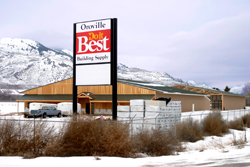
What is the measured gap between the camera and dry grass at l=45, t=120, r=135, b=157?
11688mm

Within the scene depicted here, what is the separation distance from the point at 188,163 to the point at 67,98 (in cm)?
3761

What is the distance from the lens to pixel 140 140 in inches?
513

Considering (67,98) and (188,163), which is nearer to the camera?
(188,163)

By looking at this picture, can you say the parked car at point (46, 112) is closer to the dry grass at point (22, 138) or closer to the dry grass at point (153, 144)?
the dry grass at point (22, 138)

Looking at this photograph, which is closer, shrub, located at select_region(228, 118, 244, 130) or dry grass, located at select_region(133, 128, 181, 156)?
dry grass, located at select_region(133, 128, 181, 156)

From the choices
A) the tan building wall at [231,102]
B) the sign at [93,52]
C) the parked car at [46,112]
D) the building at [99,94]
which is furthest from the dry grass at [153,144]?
the tan building wall at [231,102]

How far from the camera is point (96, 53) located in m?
17.7

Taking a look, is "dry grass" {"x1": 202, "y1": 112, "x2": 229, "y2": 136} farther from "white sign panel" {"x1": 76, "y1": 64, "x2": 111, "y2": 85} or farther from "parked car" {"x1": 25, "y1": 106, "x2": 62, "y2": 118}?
"parked car" {"x1": 25, "y1": 106, "x2": 62, "y2": 118}

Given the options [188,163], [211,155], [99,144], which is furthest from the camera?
[211,155]

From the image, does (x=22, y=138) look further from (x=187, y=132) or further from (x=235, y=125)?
(x=235, y=125)

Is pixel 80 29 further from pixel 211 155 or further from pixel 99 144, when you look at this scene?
pixel 211 155

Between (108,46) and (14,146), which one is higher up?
(108,46)

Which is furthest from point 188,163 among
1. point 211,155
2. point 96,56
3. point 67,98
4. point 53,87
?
point 53,87

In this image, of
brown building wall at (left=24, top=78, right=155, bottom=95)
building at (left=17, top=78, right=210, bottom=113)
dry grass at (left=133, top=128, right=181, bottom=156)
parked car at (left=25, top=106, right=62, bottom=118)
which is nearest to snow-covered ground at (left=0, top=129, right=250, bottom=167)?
dry grass at (left=133, top=128, right=181, bottom=156)
